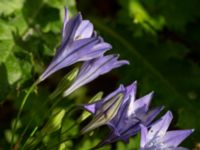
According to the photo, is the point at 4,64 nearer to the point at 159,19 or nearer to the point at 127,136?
the point at 127,136

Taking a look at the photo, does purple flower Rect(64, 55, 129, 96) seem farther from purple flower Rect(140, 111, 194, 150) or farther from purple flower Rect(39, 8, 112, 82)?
purple flower Rect(140, 111, 194, 150)

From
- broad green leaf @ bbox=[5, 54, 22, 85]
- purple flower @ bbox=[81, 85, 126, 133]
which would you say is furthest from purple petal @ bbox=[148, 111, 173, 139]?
broad green leaf @ bbox=[5, 54, 22, 85]

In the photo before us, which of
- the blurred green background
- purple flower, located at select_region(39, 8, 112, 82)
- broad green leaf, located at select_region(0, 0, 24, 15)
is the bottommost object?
the blurred green background

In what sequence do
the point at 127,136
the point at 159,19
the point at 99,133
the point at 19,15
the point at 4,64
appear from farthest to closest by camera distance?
1. the point at 159,19
2. the point at 99,133
3. the point at 19,15
4. the point at 4,64
5. the point at 127,136

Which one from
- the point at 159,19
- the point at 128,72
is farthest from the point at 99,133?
the point at 159,19

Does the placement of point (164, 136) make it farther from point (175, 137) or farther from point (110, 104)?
point (110, 104)

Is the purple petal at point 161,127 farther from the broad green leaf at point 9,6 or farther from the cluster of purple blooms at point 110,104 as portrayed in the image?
the broad green leaf at point 9,6
